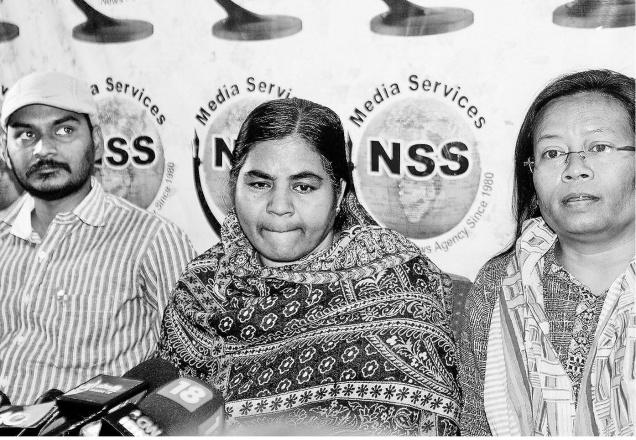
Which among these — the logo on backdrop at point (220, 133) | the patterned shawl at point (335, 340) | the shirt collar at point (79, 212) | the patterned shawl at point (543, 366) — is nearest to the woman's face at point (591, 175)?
the patterned shawl at point (543, 366)

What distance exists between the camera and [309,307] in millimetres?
1799

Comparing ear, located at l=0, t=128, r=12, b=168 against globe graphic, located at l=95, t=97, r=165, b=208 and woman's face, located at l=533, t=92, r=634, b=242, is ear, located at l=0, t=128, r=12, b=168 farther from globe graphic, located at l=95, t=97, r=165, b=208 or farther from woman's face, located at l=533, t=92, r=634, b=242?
woman's face, located at l=533, t=92, r=634, b=242

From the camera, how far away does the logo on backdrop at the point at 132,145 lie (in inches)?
86.7

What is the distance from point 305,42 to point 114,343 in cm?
104

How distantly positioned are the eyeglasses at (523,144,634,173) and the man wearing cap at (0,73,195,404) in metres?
1.06

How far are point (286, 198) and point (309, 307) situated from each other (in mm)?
290

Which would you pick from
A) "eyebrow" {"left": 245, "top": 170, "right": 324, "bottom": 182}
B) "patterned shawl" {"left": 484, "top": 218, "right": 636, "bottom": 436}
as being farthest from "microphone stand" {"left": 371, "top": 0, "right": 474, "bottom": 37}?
"patterned shawl" {"left": 484, "top": 218, "right": 636, "bottom": 436}

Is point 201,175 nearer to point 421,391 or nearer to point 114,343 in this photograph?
point 114,343

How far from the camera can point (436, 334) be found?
176cm

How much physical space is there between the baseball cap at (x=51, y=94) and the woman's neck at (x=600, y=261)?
1.45m

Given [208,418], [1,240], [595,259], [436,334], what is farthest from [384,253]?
[1,240]

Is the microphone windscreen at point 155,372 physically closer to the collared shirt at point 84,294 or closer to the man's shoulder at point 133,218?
the collared shirt at point 84,294

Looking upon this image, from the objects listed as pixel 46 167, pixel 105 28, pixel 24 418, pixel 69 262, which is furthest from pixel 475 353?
pixel 105 28

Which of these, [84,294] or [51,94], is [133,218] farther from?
[51,94]
